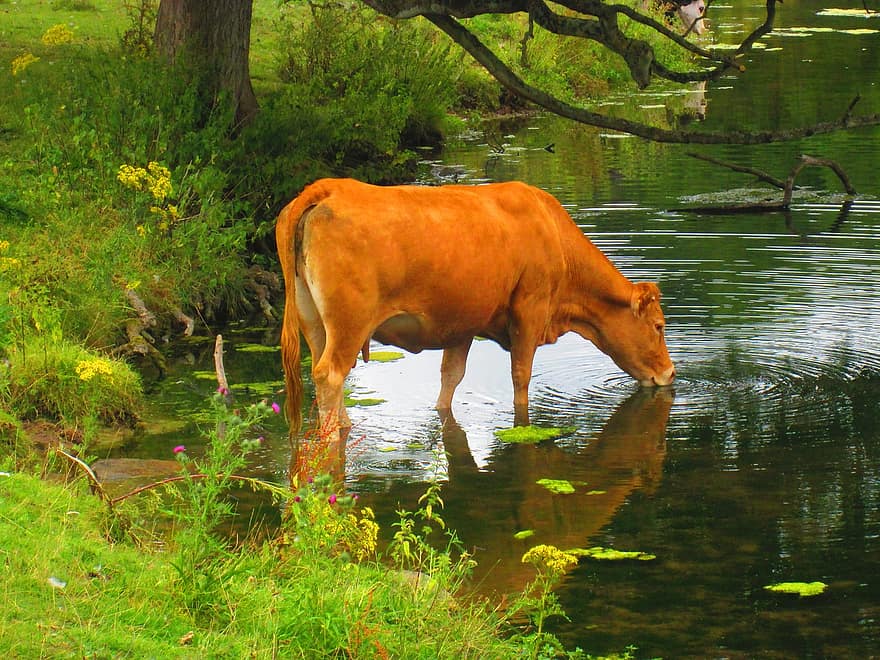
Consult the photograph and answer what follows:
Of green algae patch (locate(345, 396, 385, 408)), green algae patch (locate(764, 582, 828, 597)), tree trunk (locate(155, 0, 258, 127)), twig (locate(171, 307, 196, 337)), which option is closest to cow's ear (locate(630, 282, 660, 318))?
green algae patch (locate(345, 396, 385, 408))

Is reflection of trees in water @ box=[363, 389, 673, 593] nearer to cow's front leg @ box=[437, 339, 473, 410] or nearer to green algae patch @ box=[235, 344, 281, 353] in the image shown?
cow's front leg @ box=[437, 339, 473, 410]

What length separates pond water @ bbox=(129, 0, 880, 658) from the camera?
244 inches

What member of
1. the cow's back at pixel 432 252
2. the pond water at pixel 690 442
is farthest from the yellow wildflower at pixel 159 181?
the cow's back at pixel 432 252

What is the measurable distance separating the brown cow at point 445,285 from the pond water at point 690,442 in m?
0.38

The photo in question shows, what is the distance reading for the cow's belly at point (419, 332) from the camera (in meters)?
8.92

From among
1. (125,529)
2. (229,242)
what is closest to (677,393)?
(229,242)

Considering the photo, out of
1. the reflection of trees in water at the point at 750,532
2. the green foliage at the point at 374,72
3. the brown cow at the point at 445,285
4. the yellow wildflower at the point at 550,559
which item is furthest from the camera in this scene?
the green foliage at the point at 374,72

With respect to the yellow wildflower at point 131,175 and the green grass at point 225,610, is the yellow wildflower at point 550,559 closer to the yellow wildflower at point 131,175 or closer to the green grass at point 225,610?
the green grass at point 225,610

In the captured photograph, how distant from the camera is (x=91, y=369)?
838 cm

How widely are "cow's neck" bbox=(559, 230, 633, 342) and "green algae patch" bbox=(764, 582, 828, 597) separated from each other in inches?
151

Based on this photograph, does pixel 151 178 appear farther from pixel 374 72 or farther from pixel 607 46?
pixel 374 72

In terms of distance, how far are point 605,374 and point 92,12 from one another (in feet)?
59.7

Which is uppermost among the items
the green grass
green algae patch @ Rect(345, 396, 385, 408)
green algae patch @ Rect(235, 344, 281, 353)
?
the green grass

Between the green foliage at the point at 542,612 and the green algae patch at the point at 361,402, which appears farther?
the green algae patch at the point at 361,402
